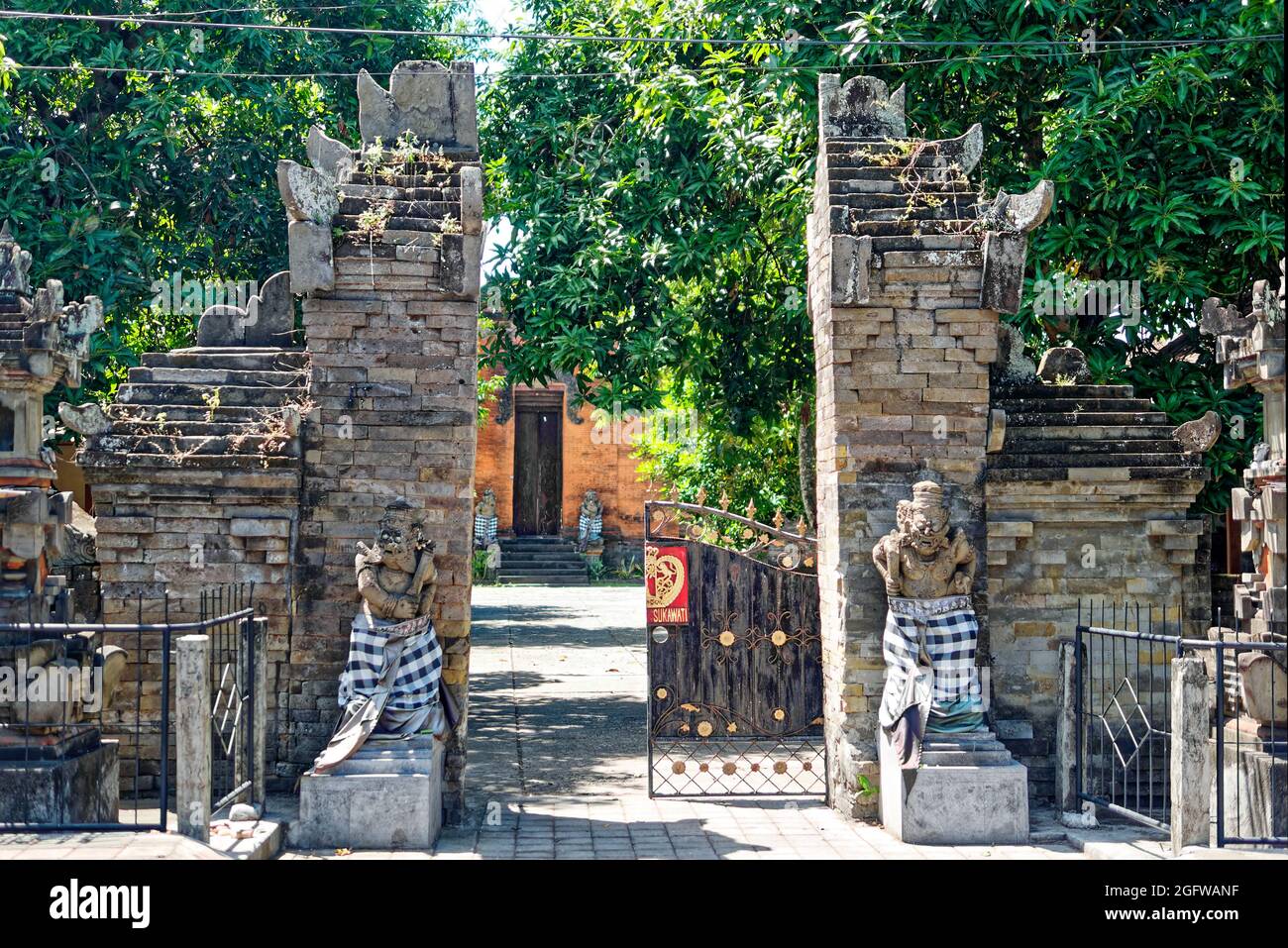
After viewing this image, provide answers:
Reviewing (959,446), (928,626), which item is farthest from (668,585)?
(959,446)

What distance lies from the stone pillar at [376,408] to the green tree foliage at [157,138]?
5082 millimetres

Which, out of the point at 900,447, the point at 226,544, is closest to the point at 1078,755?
the point at 900,447

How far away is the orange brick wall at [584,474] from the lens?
30828mm

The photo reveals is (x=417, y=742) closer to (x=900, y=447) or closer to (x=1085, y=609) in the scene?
(x=900, y=447)

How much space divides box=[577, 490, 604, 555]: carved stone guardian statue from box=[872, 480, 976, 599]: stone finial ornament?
880 inches

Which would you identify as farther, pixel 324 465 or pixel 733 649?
pixel 733 649

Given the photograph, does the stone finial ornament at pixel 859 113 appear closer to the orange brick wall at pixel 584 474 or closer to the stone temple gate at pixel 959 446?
the stone temple gate at pixel 959 446

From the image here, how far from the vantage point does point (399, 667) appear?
26.2ft

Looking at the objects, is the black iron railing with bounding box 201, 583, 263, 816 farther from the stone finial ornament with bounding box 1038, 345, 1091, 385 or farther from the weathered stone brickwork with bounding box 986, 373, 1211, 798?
the stone finial ornament with bounding box 1038, 345, 1091, 385

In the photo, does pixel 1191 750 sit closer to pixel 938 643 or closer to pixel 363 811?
pixel 938 643

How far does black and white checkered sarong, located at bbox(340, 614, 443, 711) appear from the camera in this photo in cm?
791

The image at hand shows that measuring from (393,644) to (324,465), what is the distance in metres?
1.31

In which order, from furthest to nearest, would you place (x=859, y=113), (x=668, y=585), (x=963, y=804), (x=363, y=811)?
(x=668, y=585) < (x=859, y=113) < (x=963, y=804) < (x=363, y=811)

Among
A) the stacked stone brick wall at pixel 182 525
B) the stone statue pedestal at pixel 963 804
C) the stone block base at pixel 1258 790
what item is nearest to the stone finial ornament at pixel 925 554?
the stone statue pedestal at pixel 963 804
